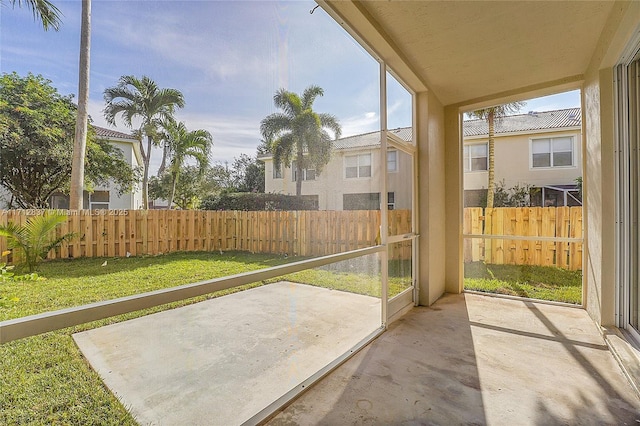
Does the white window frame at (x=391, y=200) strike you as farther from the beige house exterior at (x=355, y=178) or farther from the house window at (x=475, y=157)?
the house window at (x=475, y=157)

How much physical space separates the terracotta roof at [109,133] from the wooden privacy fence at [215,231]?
29cm

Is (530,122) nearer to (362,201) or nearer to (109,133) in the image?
(362,201)

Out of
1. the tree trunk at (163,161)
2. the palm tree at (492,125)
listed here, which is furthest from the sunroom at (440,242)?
the tree trunk at (163,161)

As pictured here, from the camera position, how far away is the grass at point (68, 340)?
1.10 metres

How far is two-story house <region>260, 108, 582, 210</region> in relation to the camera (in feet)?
9.16

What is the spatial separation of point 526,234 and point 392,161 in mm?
2235

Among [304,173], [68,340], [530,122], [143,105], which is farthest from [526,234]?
[68,340]

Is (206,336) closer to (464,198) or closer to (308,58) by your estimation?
(308,58)

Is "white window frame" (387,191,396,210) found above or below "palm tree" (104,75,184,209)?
below

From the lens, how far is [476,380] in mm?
2143

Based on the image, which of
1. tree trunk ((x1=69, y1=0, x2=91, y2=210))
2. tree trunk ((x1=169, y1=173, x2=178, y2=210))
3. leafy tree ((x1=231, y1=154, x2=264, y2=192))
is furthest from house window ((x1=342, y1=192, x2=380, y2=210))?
tree trunk ((x1=69, y1=0, x2=91, y2=210))

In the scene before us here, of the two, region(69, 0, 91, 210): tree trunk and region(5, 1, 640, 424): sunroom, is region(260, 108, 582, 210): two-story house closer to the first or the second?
region(5, 1, 640, 424): sunroom

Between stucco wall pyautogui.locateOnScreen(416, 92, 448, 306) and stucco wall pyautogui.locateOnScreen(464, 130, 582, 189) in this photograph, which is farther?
stucco wall pyautogui.locateOnScreen(416, 92, 448, 306)

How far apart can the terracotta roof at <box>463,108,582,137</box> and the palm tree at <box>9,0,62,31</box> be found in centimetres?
455
